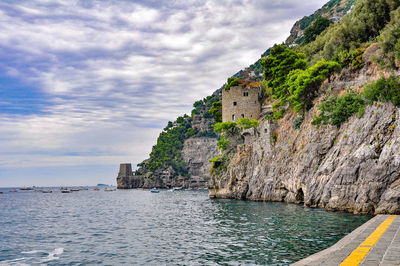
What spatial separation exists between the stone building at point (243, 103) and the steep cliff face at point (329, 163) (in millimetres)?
12646

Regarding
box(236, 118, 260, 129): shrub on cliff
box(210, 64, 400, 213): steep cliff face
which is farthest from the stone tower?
box(210, 64, 400, 213): steep cliff face

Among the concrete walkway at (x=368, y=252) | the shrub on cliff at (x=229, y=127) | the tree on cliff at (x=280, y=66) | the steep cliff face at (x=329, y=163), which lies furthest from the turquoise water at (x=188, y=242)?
the tree on cliff at (x=280, y=66)

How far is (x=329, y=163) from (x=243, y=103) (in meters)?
34.5

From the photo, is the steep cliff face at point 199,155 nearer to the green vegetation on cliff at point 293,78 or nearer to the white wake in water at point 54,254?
the green vegetation on cliff at point 293,78

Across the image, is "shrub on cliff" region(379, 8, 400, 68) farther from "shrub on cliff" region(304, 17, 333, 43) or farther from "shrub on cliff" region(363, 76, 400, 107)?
"shrub on cliff" region(304, 17, 333, 43)

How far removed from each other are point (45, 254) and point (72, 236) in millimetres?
5334

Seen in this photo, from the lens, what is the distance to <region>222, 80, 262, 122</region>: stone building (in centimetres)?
6156

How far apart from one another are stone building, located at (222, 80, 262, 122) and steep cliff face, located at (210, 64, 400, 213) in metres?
12.6

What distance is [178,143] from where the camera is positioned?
128 meters

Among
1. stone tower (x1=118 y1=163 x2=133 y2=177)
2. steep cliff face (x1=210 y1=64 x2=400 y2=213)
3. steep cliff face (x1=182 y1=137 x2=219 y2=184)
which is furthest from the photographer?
stone tower (x1=118 y1=163 x2=133 y2=177)

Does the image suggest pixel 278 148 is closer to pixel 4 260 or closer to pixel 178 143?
pixel 4 260

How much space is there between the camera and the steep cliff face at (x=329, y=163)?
22.5 m

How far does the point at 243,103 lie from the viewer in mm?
61781

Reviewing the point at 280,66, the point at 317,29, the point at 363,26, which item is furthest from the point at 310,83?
the point at 317,29
